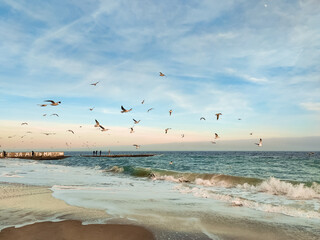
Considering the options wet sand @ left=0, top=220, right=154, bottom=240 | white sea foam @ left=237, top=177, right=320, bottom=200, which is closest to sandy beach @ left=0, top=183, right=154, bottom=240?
wet sand @ left=0, top=220, right=154, bottom=240

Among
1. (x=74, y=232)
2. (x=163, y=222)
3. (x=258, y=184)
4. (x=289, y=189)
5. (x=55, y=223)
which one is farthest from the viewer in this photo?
(x=258, y=184)

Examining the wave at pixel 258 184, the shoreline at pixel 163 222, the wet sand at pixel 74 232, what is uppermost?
the wet sand at pixel 74 232

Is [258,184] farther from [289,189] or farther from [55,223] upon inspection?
[55,223]

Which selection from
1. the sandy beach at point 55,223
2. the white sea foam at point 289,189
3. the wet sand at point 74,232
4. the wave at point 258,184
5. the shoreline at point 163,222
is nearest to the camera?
the wet sand at point 74,232

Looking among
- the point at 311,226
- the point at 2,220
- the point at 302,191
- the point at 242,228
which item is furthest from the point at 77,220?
the point at 302,191

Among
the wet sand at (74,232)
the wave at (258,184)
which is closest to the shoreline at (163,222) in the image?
the wet sand at (74,232)

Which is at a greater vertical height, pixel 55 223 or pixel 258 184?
pixel 55 223

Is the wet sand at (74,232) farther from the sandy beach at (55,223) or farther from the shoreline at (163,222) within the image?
the shoreline at (163,222)

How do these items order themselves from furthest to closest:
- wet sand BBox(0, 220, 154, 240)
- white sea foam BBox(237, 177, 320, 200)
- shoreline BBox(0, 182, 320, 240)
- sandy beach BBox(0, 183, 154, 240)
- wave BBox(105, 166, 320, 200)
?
wave BBox(105, 166, 320, 200), white sea foam BBox(237, 177, 320, 200), shoreline BBox(0, 182, 320, 240), sandy beach BBox(0, 183, 154, 240), wet sand BBox(0, 220, 154, 240)

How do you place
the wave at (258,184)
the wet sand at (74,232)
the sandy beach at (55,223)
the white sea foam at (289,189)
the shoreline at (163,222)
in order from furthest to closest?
the wave at (258,184) → the white sea foam at (289,189) → the shoreline at (163,222) → the sandy beach at (55,223) → the wet sand at (74,232)

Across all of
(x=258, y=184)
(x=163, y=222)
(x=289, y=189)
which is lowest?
(x=258, y=184)

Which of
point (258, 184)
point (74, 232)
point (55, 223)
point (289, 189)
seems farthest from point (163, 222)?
point (258, 184)

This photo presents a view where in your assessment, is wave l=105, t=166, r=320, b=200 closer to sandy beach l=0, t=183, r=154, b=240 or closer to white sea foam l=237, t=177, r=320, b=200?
white sea foam l=237, t=177, r=320, b=200

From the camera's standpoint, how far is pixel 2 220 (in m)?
6.95
